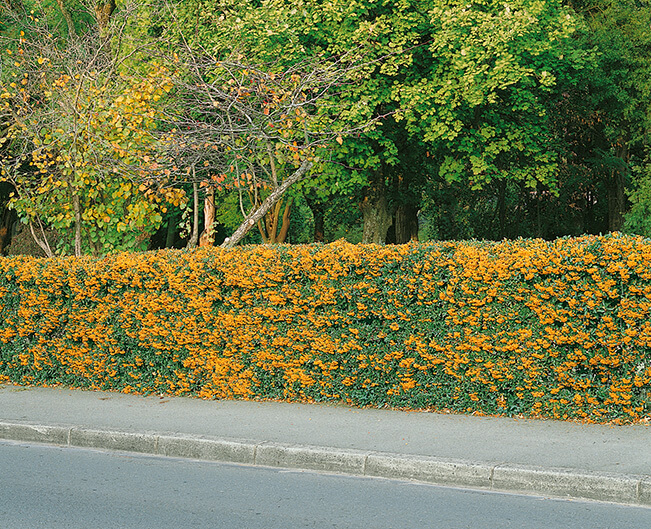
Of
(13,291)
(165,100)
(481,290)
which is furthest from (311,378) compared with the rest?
(165,100)

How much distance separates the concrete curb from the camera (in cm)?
601

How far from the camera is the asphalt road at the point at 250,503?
5.50 meters

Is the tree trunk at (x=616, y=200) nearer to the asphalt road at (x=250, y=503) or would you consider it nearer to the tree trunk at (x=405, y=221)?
the tree trunk at (x=405, y=221)

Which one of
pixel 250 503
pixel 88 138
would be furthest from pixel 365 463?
pixel 88 138

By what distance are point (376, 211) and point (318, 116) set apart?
9.64 meters

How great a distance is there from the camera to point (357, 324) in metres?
8.91

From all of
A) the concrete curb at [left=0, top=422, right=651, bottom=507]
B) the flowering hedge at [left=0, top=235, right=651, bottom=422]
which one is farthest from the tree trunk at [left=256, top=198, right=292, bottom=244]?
the concrete curb at [left=0, top=422, right=651, bottom=507]

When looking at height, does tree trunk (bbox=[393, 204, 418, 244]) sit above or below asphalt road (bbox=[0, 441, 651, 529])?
above

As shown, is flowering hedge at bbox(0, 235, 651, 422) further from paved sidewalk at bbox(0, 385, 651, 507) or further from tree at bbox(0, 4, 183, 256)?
tree at bbox(0, 4, 183, 256)

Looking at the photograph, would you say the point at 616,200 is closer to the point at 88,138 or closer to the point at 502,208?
the point at 502,208

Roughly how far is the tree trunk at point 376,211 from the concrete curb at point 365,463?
16780mm

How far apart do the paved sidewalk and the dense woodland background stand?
4.32 m

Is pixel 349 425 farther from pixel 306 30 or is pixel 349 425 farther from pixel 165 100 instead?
pixel 306 30

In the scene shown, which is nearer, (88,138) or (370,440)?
(370,440)
